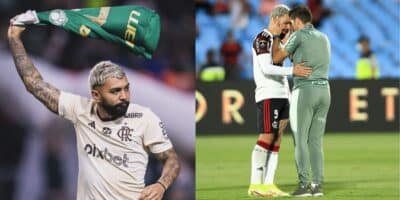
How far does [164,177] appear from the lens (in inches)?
238

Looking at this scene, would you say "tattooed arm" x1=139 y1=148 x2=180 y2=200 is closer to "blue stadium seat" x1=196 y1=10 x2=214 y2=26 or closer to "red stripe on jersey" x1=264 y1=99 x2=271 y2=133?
"red stripe on jersey" x1=264 y1=99 x2=271 y2=133

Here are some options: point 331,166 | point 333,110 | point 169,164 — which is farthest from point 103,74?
point 333,110

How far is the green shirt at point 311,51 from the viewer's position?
1098 cm

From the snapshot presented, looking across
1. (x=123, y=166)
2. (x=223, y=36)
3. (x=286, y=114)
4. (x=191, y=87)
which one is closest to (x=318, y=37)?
(x=286, y=114)

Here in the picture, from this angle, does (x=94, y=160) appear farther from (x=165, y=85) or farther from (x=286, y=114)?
(x=286, y=114)

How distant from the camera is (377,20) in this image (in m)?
28.4

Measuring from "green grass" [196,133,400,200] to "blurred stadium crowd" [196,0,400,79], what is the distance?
18.8 ft

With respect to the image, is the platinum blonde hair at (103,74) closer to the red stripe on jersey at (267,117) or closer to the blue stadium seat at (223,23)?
the red stripe on jersey at (267,117)

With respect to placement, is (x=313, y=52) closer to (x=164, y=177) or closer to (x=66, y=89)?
(x=66, y=89)

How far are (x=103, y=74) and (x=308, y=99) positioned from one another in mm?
5141

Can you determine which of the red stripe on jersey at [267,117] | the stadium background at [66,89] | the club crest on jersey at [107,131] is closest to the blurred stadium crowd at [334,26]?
the red stripe on jersey at [267,117]

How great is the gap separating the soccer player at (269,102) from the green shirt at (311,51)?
0.10m

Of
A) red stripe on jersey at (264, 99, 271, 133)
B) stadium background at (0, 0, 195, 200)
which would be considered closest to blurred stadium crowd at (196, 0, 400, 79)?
red stripe on jersey at (264, 99, 271, 133)

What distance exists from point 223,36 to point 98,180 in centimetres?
2152
